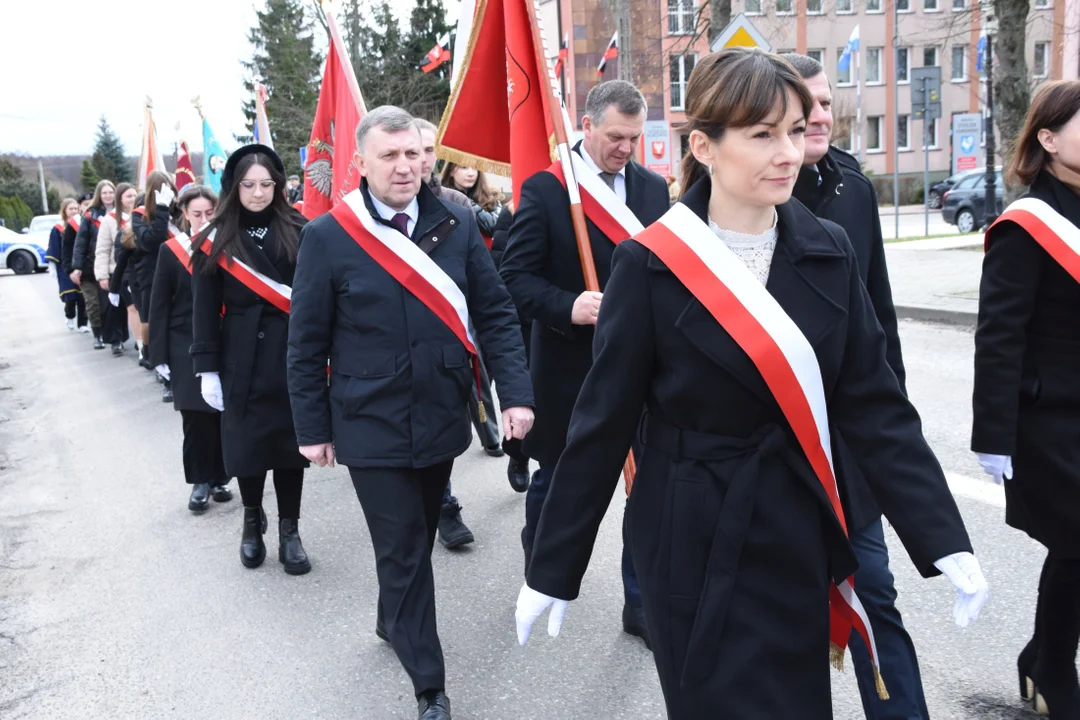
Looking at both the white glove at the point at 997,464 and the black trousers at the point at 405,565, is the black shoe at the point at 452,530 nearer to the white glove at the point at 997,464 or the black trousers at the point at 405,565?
the black trousers at the point at 405,565

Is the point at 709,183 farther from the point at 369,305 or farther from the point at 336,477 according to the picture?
the point at 336,477

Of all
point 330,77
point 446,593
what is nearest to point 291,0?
point 330,77

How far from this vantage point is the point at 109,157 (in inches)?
3191

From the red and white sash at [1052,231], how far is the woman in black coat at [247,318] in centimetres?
336

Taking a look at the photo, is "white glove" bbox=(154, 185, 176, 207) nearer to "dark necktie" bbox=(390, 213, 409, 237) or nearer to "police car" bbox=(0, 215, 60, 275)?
"dark necktie" bbox=(390, 213, 409, 237)

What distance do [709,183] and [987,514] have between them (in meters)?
3.56

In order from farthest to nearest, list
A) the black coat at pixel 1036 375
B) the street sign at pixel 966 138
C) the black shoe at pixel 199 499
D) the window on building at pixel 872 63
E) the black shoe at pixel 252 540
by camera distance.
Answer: the window on building at pixel 872 63
the street sign at pixel 966 138
the black shoe at pixel 199 499
the black shoe at pixel 252 540
the black coat at pixel 1036 375

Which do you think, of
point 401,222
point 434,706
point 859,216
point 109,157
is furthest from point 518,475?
point 109,157

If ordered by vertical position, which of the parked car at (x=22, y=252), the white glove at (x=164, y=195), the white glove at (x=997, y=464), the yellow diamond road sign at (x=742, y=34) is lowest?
the parked car at (x=22, y=252)

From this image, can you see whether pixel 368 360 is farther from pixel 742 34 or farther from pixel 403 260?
pixel 742 34

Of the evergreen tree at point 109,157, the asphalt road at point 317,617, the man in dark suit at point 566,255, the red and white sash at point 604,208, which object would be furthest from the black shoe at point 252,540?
the evergreen tree at point 109,157

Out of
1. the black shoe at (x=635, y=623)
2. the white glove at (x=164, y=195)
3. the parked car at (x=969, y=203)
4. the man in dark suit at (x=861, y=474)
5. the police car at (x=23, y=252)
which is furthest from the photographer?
the police car at (x=23, y=252)

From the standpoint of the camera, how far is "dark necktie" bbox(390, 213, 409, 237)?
3982 millimetres

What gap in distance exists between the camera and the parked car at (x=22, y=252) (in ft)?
123
